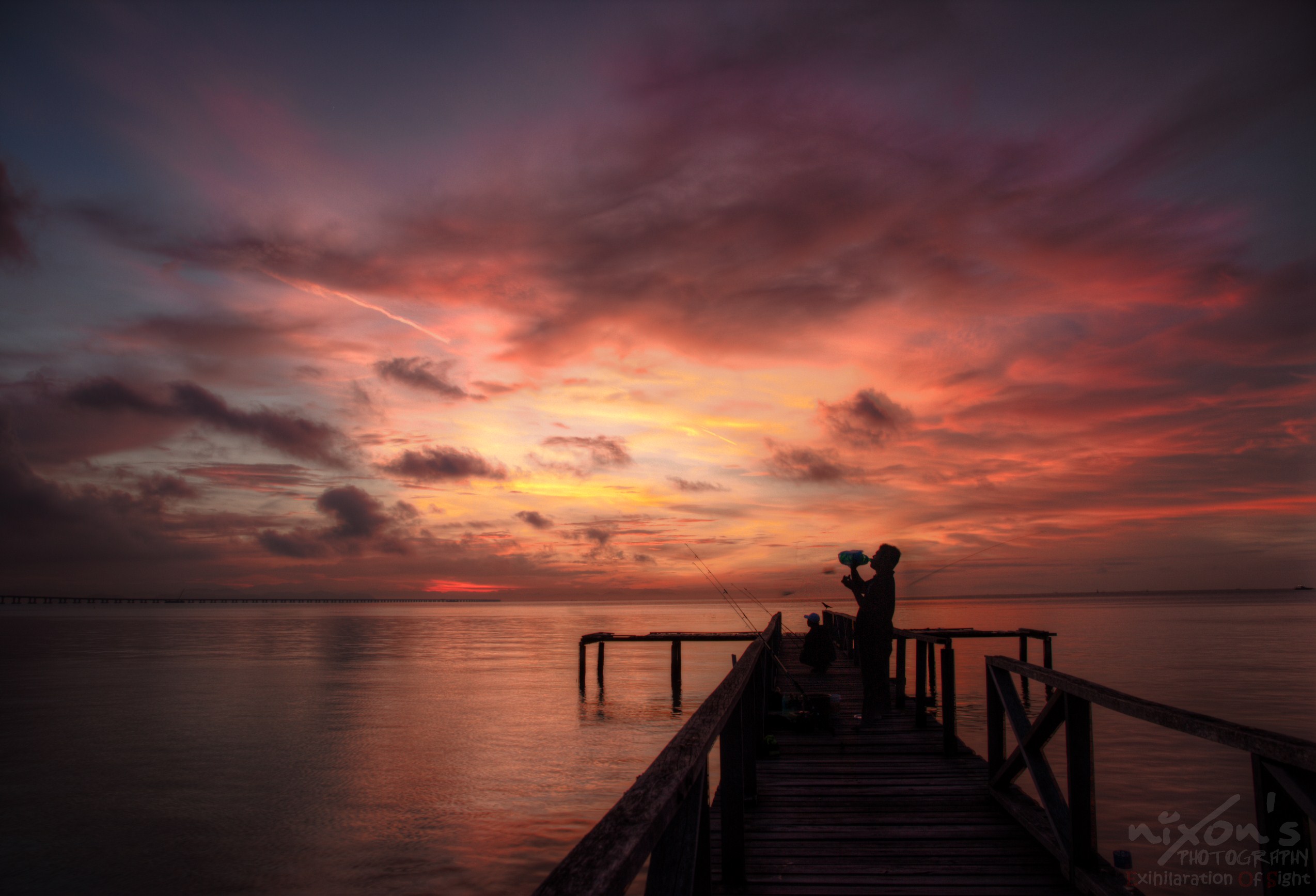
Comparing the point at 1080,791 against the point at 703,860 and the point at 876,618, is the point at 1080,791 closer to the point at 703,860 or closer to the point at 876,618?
the point at 703,860

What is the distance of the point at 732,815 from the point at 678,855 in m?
1.78

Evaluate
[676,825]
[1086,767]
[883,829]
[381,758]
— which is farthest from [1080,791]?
[381,758]

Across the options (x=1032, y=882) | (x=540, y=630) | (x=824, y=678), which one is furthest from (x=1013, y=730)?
(x=540, y=630)

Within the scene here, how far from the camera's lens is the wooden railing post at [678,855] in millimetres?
2857

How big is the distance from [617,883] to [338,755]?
56.2 ft

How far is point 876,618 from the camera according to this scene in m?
8.95

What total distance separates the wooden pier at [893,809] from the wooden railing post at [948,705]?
0.09ft

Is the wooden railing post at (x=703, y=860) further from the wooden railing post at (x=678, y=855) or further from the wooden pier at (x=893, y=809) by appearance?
the wooden railing post at (x=678, y=855)

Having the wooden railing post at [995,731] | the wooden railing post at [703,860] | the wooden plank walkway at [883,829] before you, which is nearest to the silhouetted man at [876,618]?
the wooden plank walkway at [883,829]

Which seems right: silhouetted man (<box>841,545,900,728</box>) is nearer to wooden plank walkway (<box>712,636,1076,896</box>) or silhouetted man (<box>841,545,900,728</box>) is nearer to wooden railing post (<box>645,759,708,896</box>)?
wooden plank walkway (<box>712,636,1076,896</box>)

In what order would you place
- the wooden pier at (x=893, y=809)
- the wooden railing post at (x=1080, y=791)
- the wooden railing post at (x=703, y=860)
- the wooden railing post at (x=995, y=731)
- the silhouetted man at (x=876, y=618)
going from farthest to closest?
the silhouetted man at (x=876, y=618), the wooden railing post at (x=995, y=731), the wooden railing post at (x=1080, y=791), the wooden railing post at (x=703, y=860), the wooden pier at (x=893, y=809)

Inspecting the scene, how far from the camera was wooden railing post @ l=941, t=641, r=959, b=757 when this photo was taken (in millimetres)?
8047

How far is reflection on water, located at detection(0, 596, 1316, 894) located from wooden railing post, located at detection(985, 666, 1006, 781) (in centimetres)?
430

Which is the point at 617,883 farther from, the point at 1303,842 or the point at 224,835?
the point at 224,835
